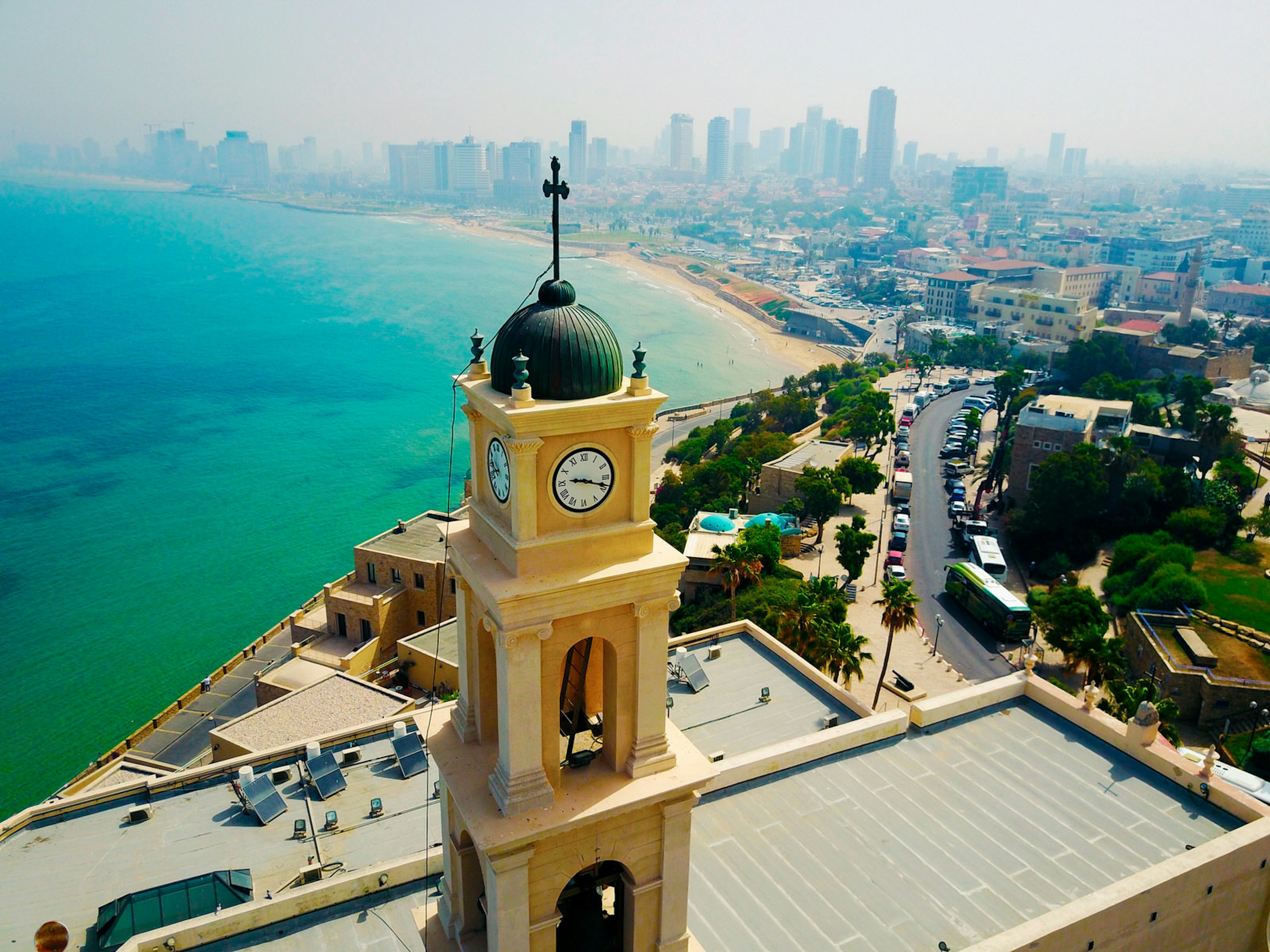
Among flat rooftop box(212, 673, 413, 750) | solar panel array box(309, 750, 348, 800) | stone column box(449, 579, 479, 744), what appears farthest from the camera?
flat rooftop box(212, 673, 413, 750)

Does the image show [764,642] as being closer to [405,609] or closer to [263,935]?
[263,935]

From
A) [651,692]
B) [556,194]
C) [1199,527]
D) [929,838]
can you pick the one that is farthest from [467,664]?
[1199,527]

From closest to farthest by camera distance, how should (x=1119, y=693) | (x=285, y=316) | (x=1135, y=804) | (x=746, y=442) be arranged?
(x=1135, y=804) < (x=1119, y=693) < (x=746, y=442) < (x=285, y=316)

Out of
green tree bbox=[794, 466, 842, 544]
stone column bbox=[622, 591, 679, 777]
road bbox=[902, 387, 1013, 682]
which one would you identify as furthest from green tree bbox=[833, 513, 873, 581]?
stone column bbox=[622, 591, 679, 777]

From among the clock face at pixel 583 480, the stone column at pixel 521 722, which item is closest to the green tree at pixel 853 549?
the stone column at pixel 521 722

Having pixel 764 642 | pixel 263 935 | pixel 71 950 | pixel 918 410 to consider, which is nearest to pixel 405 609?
pixel 764 642

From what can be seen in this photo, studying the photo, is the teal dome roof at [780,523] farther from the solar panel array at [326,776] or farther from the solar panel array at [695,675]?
the solar panel array at [326,776]

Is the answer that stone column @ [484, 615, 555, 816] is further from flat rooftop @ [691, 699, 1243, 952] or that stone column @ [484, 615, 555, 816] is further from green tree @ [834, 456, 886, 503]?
green tree @ [834, 456, 886, 503]
